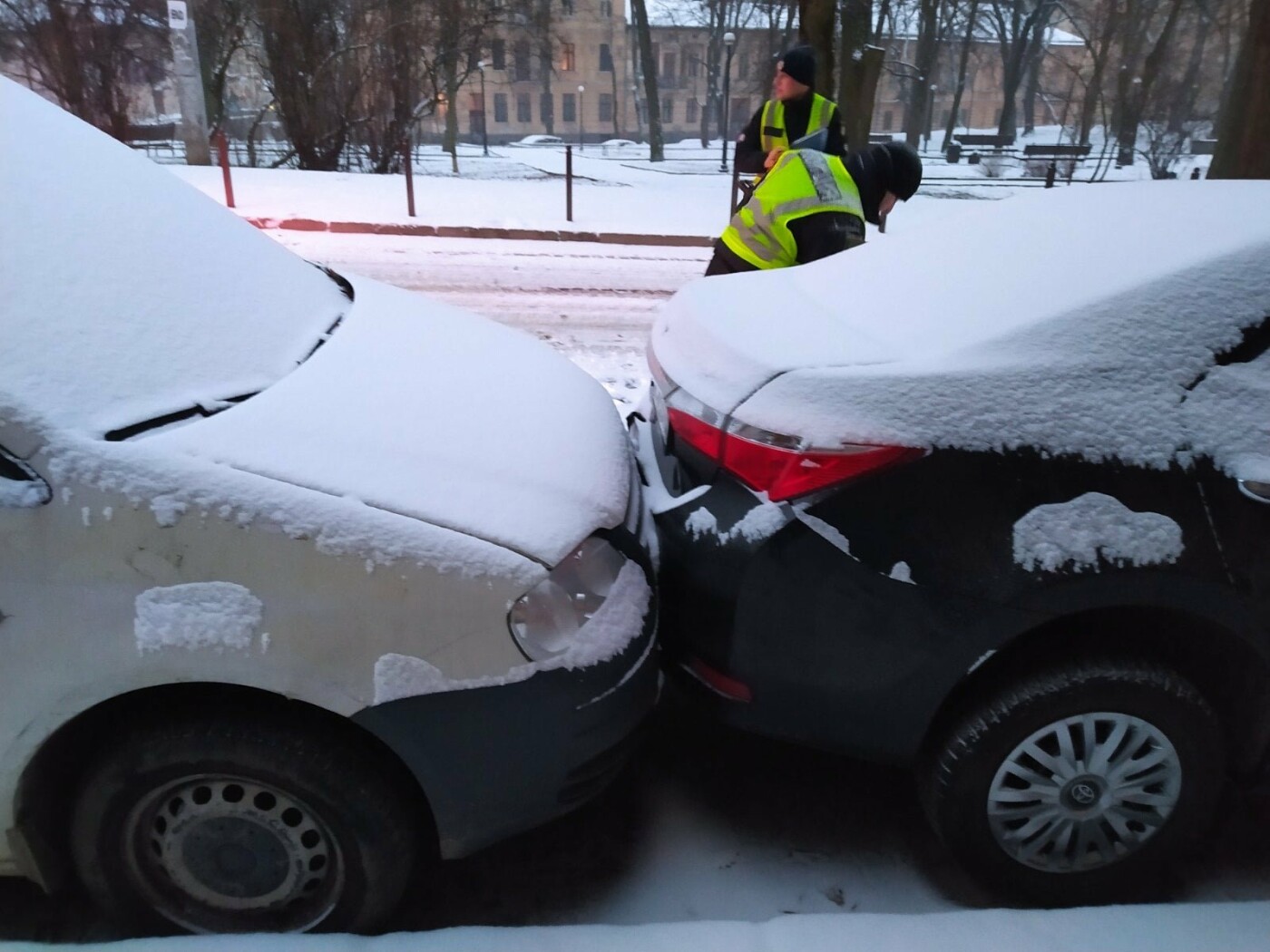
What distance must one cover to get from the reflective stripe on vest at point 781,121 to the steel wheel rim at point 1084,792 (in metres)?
3.71

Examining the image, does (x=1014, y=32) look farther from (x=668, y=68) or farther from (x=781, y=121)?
(x=781, y=121)

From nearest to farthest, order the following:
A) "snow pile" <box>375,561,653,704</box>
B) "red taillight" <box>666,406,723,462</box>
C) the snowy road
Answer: "snow pile" <box>375,561,653,704</box>
"red taillight" <box>666,406,723,462</box>
the snowy road

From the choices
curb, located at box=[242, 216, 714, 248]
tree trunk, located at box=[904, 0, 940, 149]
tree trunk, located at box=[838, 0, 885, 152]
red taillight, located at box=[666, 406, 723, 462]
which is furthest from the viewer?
tree trunk, located at box=[904, 0, 940, 149]

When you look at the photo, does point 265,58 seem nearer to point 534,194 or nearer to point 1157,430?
point 534,194

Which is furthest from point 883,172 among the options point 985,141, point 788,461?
point 985,141

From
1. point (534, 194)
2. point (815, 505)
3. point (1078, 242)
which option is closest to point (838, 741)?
point (815, 505)

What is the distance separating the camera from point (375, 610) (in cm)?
174

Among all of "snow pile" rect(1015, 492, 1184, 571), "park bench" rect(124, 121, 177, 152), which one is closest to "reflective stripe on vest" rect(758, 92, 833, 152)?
"snow pile" rect(1015, 492, 1184, 571)

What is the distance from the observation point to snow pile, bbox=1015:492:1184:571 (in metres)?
1.93

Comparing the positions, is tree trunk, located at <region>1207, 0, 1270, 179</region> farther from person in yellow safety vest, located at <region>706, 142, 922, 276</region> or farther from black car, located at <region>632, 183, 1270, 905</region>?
black car, located at <region>632, 183, 1270, 905</region>

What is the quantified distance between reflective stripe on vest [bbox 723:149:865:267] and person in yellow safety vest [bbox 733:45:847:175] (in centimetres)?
101

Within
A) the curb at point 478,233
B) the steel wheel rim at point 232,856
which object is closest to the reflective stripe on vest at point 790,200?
the steel wheel rim at point 232,856

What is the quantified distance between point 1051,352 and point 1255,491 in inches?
20.0

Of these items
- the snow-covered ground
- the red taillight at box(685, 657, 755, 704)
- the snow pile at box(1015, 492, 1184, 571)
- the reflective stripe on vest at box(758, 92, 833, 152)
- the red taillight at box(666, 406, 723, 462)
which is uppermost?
the reflective stripe on vest at box(758, 92, 833, 152)
